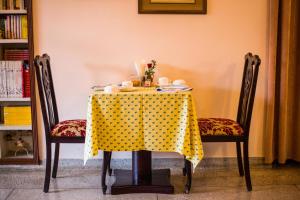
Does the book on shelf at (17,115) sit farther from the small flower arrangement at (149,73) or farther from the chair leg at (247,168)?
the chair leg at (247,168)

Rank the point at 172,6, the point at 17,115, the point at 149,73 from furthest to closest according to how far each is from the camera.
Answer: the point at 17,115
the point at 172,6
the point at 149,73

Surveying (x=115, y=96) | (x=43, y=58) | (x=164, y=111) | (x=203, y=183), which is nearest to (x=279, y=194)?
(x=203, y=183)

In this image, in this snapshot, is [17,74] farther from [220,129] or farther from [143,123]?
[220,129]

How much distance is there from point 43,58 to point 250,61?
1.54 meters

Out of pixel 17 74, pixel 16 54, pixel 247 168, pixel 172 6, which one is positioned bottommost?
pixel 247 168

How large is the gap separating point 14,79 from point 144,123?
53.2 inches

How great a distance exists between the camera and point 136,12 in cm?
310

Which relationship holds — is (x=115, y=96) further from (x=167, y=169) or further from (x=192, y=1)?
(x=192, y=1)

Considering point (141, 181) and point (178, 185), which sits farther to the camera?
point (178, 185)

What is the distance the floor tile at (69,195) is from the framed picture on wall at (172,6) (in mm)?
1480

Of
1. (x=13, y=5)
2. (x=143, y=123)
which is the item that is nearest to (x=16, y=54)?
(x=13, y=5)

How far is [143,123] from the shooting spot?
2.43m

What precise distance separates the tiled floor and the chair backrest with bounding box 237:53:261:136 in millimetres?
450

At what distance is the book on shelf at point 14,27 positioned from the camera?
3.12 m
